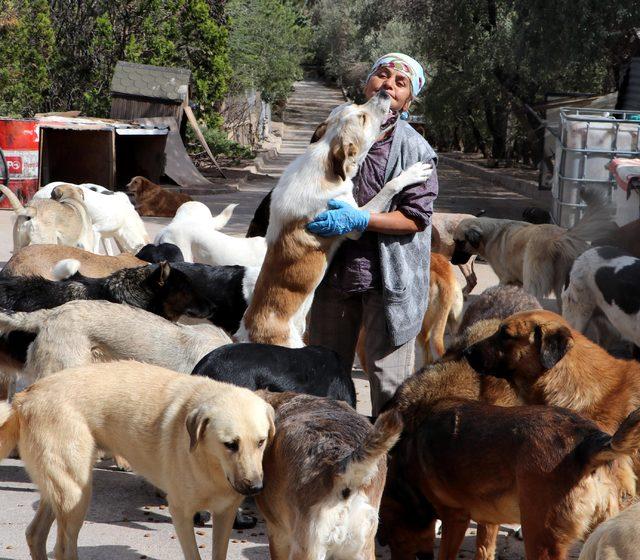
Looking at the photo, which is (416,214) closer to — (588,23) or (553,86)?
(588,23)

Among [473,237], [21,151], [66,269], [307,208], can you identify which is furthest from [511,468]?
[21,151]

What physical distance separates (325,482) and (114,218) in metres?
7.86

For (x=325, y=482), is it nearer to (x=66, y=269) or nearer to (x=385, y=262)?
(x=385, y=262)

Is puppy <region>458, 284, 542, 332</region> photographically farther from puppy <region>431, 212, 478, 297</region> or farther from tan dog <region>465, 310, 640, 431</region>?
puppy <region>431, 212, 478, 297</region>

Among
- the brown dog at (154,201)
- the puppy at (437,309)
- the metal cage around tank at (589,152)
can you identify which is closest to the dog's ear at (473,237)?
the metal cage around tank at (589,152)

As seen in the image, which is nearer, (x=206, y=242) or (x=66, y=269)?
(x=66, y=269)

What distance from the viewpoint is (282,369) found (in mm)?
4750

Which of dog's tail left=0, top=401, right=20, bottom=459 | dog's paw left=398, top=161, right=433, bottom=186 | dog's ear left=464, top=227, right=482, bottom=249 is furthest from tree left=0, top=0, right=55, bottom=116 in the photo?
dog's tail left=0, top=401, right=20, bottom=459

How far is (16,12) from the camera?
71.6 feet

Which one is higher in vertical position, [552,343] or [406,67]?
[406,67]

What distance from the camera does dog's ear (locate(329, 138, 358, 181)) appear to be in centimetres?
511

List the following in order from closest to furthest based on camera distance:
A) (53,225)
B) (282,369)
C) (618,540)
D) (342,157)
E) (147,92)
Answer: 1. (618,540)
2. (282,369)
3. (342,157)
4. (53,225)
5. (147,92)

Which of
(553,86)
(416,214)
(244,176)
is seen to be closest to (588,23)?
(553,86)

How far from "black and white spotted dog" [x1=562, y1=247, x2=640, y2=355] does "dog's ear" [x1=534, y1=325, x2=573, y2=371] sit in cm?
286
